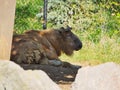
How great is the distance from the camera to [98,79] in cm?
511

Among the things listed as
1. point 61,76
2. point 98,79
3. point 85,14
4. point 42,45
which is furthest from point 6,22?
point 85,14

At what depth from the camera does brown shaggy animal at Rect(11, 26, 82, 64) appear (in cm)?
1077

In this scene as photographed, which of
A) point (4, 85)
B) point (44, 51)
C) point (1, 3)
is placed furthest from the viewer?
point (44, 51)

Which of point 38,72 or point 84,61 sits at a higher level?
point 38,72

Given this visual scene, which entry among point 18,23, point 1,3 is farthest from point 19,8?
point 1,3

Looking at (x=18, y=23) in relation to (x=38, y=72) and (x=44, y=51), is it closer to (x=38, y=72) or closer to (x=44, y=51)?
(x=44, y=51)

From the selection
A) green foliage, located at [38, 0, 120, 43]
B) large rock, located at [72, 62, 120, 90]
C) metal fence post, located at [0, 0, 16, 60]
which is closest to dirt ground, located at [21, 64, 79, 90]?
metal fence post, located at [0, 0, 16, 60]

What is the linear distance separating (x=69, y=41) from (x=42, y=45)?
4.95ft

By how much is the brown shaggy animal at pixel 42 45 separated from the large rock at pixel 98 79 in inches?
220

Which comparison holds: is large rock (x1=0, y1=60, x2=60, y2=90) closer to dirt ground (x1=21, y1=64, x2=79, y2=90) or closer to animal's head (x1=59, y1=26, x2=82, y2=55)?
dirt ground (x1=21, y1=64, x2=79, y2=90)

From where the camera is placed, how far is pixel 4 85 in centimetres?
487

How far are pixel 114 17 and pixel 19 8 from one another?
316 centimetres

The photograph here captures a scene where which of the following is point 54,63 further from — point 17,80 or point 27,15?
point 17,80

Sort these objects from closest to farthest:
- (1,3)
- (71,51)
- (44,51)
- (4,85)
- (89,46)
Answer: (4,85) → (1,3) → (44,51) → (71,51) → (89,46)
